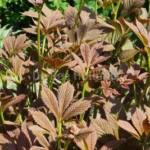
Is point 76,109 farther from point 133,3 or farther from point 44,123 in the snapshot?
point 133,3

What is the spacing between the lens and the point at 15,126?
1.31m

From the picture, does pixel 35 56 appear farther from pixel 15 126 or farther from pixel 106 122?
pixel 106 122

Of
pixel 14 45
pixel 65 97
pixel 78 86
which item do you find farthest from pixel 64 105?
pixel 14 45

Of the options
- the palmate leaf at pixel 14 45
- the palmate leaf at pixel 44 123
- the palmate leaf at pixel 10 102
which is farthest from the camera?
the palmate leaf at pixel 14 45

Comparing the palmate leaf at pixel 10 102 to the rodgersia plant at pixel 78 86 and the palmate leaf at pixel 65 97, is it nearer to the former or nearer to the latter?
the rodgersia plant at pixel 78 86

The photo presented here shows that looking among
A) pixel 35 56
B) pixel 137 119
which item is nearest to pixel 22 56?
pixel 35 56

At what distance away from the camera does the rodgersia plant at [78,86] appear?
1157 mm

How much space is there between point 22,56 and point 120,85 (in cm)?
36

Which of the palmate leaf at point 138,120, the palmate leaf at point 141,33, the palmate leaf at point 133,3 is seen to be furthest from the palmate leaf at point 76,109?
the palmate leaf at point 133,3

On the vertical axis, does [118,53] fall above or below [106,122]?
above

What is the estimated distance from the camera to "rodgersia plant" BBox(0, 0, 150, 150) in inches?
45.6

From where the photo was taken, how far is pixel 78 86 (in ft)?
4.86

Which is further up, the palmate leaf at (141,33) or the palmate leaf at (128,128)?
the palmate leaf at (141,33)

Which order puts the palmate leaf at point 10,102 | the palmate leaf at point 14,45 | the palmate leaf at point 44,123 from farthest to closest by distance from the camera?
the palmate leaf at point 14,45
the palmate leaf at point 10,102
the palmate leaf at point 44,123
